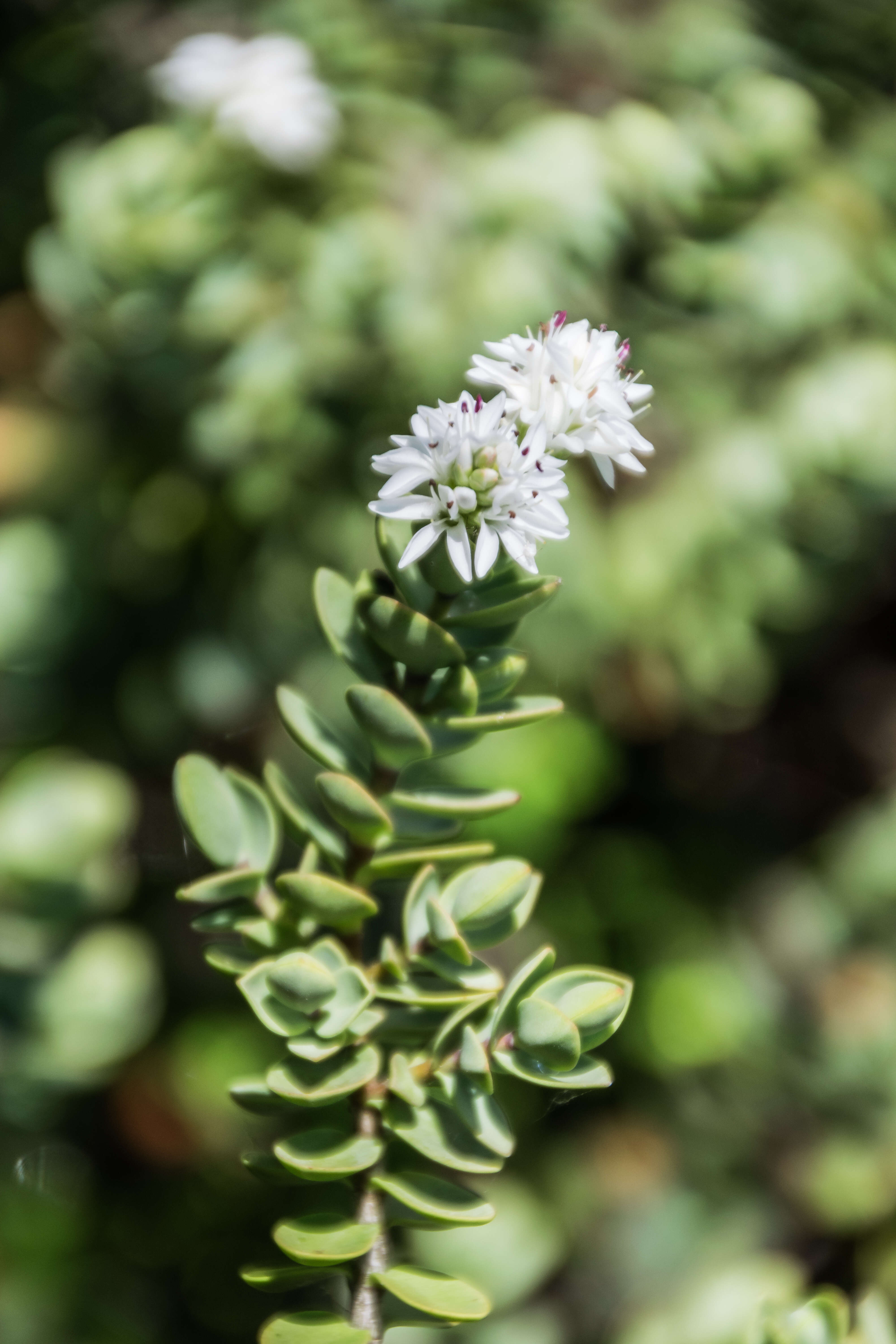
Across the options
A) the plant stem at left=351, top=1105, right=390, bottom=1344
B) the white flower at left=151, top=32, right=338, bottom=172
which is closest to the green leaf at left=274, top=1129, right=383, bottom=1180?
the plant stem at left=351, top=1105, right=390, bottom=1344

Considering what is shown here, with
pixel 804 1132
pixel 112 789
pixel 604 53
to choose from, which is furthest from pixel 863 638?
pixel 112 789

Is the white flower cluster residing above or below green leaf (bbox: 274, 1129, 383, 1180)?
above

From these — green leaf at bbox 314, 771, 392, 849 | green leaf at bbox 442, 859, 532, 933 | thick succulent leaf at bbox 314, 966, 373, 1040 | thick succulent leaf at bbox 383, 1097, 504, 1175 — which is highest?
green leaf at bbox 314, 771, 392, 849

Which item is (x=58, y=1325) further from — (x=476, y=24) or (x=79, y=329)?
(x=476, y=24)

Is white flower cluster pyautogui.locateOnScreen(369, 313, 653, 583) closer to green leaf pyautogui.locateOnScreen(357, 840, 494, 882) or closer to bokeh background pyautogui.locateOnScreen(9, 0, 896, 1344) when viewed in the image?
green leaf pyautogui.locateOnScreen(357, 840, 494, 882)

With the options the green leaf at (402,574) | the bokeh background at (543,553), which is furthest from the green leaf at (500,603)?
the bokeh background at (543,553)

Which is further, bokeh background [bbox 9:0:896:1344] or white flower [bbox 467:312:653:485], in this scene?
bokeh background [bbox 9:0:896:1344]
